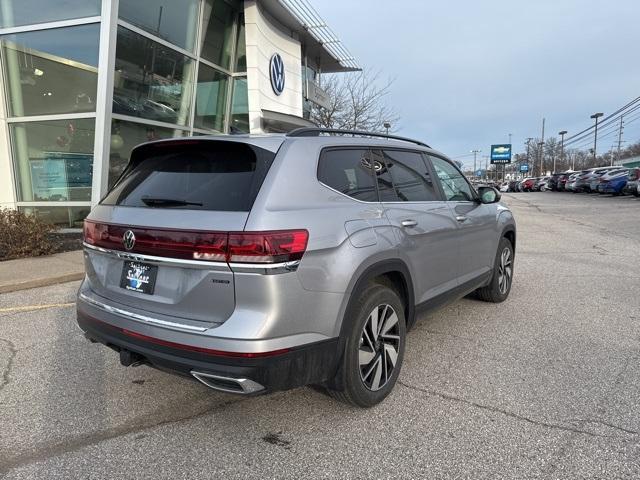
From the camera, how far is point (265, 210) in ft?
8.09

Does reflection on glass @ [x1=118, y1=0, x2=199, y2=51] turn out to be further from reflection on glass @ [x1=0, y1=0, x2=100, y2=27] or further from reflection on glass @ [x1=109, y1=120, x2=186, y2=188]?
reflection on glass @ [x1=109, y1=120, x2=186, y2=188]

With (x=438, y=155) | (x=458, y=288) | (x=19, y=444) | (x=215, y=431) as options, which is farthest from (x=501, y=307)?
(x=19, y=444)

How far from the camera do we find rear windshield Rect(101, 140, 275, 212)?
2617 mm

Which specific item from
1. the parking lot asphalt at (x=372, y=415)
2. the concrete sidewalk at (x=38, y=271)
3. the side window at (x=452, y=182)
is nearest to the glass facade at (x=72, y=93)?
the concrete sidewalk at (x=38, y=271)

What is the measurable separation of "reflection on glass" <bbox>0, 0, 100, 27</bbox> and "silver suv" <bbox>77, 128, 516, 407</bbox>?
339 inches

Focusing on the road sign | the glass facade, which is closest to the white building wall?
the glass facade

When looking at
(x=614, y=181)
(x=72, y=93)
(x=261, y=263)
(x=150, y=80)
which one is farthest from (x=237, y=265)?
(x=614, y=181)

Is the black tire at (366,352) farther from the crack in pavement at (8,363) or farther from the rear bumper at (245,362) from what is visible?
the crack in pavement at (8,363)

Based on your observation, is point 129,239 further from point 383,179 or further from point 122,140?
point 122,140

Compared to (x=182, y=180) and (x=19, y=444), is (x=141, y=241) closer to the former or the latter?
(x=182, y=180)

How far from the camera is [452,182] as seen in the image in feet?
15.1

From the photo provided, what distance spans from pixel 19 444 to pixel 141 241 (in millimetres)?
1415

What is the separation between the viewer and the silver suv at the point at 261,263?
2432mm

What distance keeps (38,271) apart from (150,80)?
621 cm
